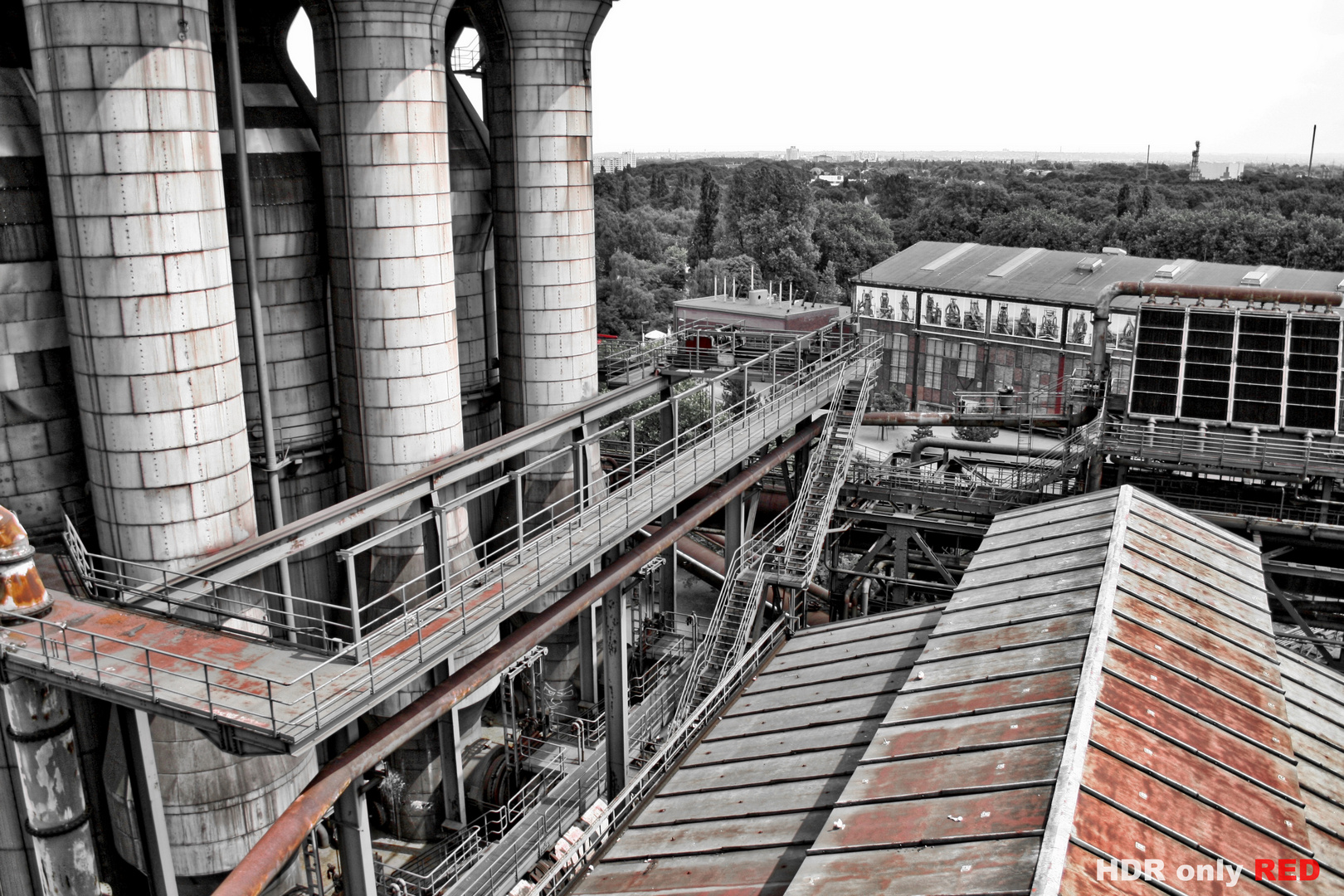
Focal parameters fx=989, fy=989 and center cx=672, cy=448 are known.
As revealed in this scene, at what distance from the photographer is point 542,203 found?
24734 millimetres

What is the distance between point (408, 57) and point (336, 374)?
6698mm

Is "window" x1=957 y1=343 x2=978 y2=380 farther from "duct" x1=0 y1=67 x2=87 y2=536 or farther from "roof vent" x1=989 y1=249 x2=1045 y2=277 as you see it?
"duct" x1=0 y1=67 x2=87 y2=536

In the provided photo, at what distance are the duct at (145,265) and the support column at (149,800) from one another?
3.36 metres

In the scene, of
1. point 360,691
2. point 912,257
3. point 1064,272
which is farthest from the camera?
point 912,257

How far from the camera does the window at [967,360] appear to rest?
5716 cm

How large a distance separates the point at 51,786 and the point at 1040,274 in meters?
54.4

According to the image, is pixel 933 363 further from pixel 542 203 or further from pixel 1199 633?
A: pixel 1199 633

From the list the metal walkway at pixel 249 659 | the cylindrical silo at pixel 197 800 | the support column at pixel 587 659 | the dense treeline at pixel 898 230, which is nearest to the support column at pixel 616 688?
the metal walkway at pixel 249 659

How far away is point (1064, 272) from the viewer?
56781 millimetres

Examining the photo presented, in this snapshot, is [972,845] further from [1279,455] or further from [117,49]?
[1279,455]

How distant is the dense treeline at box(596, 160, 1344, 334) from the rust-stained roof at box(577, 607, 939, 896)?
62527 millimetres

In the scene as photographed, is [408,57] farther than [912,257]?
No

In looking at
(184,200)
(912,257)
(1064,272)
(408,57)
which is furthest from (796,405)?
(912,257)

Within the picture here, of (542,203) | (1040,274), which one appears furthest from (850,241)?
(542,203)
